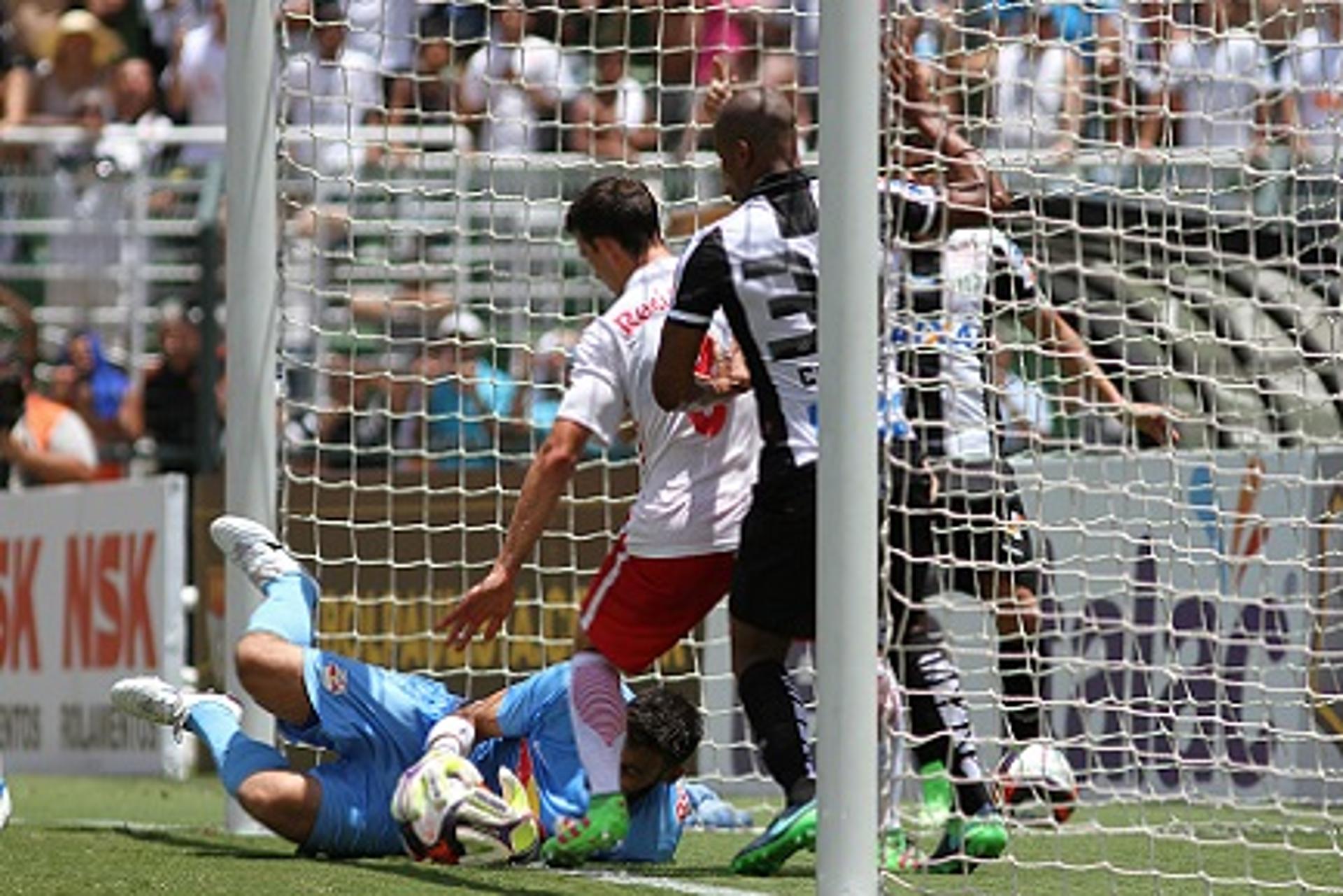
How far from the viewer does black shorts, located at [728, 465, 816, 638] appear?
678cm

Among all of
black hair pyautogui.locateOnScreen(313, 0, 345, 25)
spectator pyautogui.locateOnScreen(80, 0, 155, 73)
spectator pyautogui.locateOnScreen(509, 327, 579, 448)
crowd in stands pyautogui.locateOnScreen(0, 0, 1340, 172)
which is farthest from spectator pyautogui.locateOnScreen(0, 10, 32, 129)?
black hair pyautogui.locateOnScreen(313, 0, 345, 25)

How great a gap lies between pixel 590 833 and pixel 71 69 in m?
9.45

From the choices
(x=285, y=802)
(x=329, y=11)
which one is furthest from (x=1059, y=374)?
(x=329, y=11)

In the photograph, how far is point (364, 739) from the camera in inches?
279

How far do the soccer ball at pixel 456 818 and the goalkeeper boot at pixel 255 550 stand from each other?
2.98 ft

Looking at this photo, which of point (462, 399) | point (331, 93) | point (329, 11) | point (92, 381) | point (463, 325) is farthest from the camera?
point (92, 381)

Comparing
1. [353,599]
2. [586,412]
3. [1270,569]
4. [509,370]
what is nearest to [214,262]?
[509,370]

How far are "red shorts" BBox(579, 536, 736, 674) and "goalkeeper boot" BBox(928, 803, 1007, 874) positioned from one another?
0.88 m

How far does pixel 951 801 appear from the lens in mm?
6996

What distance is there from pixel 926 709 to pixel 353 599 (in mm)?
3499

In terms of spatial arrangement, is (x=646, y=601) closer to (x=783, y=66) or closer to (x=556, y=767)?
(x=556, y=767)

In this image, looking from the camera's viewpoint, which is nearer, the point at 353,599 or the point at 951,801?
the point at 951,801

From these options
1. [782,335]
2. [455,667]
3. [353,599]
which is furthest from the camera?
[455,667]

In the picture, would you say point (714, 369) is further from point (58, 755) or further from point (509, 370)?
point (58, 755)
